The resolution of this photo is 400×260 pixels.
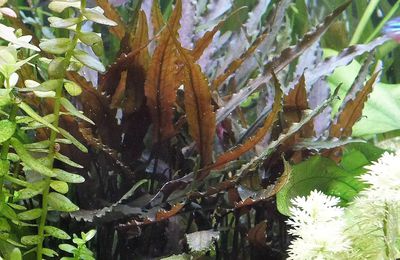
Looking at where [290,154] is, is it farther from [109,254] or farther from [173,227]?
[109,254]

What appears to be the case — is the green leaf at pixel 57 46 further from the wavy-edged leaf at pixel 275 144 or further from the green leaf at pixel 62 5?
the wavy-edged leaf at pixel 275 144

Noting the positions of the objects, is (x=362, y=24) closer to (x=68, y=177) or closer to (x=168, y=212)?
(x=168, y=212)

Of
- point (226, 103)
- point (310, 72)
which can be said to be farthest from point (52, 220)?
point (310, 72)

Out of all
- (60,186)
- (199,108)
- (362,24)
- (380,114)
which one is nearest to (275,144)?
(199,108)

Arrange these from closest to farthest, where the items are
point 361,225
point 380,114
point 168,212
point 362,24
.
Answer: point 361,225 → point 168,212 → point 380,114 → point 362,24

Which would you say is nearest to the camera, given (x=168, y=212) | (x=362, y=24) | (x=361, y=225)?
(x=361, y=225)

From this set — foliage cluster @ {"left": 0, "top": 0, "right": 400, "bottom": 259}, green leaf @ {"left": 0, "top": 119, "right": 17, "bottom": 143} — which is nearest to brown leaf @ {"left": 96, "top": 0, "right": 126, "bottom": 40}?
foliage cluster @ {"left": 0, "top": 0, "right": 400, "bottom": 259}
